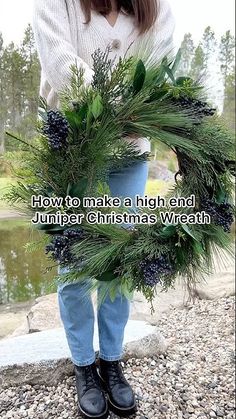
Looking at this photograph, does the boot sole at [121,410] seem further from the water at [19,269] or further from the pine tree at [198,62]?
→ the pine tree at [198,62]

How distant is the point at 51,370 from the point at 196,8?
1.04 m

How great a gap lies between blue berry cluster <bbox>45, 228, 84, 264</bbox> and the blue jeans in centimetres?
7

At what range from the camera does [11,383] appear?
102 cm

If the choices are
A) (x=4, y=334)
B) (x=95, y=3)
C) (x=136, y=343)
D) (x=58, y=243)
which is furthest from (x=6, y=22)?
(x=136, y=343)

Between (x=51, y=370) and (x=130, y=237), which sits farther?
(x=51, y=370)

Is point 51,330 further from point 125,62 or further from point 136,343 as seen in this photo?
point 125,62

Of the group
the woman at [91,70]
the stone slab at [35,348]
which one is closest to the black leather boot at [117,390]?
the woman at [91,70]

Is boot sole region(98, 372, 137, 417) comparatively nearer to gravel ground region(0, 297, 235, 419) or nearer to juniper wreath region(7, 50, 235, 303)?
gravel ground region(0, 297, 235, 419)

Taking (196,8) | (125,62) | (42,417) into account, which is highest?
(196,8)

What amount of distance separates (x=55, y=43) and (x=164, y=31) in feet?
0.72

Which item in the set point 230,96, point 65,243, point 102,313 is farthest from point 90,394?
point 230,96

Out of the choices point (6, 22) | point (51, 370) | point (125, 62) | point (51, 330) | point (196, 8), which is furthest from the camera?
point (196, 8)

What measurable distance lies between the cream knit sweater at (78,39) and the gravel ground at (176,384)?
1.90ft

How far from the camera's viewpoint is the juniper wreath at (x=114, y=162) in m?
0.71
